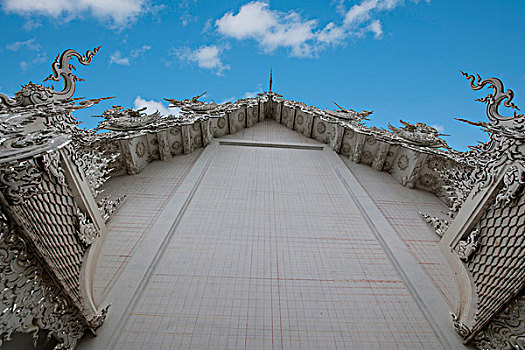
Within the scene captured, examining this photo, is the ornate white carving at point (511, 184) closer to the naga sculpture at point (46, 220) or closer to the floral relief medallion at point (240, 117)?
the naga sculpture at point (46, 220)

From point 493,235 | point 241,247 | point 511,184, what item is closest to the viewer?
point 511,184

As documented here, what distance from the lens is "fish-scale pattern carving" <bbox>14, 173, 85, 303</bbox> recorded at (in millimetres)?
2461

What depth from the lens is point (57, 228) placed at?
2.87m

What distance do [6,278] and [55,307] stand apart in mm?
726

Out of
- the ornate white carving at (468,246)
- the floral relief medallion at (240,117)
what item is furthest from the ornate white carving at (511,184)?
the floral relief medallion at (240,117)

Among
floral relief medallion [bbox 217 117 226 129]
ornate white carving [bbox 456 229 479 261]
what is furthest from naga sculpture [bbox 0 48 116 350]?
floral relief medallion [bbox 217 117 226 129]

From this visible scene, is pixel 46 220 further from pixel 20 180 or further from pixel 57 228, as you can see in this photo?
pixel 20 180

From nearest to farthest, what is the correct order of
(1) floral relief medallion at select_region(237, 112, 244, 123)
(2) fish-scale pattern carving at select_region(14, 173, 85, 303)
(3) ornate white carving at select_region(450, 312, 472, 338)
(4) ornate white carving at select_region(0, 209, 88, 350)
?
1. (4) ornate white carving at select_region(0, 209, 88, 350)
2. (2) fish-scale pattern carving at select_region(14, 173, 85, 303)
3. (3) ornate white carving at select_region(450, 312, 472, 338)
4. (1) floral relief medallion at select_region(237, 112, 244, 123)

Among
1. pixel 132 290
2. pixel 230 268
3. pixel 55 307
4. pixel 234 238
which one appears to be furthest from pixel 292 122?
pixel 55 307

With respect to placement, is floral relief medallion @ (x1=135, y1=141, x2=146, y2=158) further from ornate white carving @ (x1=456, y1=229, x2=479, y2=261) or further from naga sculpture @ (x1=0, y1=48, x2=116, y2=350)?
ornate white carving @ (x1=456, y1=229, x2=479, y2=261)

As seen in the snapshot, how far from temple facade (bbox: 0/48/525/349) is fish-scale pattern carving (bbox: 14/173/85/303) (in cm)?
2

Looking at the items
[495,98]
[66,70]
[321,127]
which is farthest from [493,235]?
[321,127]

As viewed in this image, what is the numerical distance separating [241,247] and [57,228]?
2.78 m

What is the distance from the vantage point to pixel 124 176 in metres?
A: 6.76
